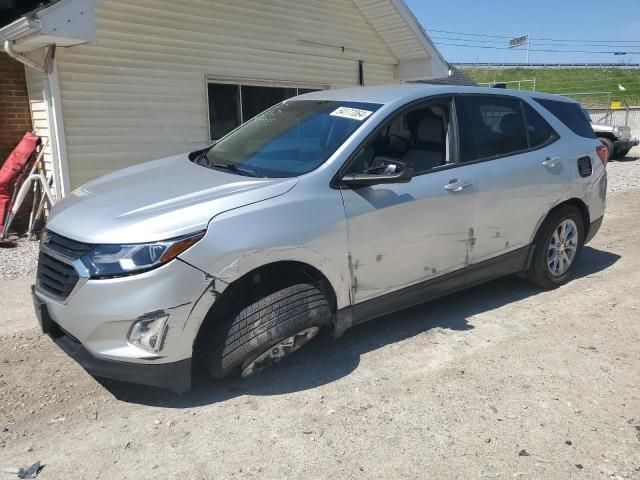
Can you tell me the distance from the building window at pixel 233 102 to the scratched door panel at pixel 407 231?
19.0 feet

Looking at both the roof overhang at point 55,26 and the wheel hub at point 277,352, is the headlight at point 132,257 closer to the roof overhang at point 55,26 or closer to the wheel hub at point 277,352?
the wheel hub at point 277,352

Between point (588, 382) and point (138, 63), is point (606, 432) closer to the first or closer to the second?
point (588, 382)

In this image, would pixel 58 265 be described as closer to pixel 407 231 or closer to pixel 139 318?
pixel 139 318

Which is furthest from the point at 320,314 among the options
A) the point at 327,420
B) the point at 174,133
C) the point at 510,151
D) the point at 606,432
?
the point at 174,133

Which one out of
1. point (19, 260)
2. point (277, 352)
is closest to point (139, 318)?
point (277, 352)

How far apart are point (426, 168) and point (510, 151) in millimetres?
960

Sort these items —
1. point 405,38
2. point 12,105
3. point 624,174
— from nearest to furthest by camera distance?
point 12,105, point 405,38, point 624,174

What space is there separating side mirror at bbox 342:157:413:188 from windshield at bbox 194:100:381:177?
0.24m

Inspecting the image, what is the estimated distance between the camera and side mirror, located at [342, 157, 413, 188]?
3492mm

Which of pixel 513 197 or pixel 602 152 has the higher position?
pixel 602 152

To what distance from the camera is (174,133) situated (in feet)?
27.8

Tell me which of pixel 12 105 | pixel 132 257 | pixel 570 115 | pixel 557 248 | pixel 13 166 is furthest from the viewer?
pixel 12 105

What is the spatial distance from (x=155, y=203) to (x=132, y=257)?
0.42 meters

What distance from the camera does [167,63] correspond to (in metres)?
8.27
